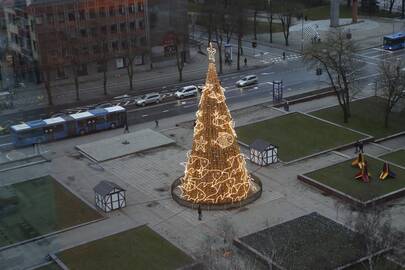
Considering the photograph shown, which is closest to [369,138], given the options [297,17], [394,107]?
[394,107]

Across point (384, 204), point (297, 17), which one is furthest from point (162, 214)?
point (297, 17)

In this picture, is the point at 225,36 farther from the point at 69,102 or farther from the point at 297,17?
the point at 69,102

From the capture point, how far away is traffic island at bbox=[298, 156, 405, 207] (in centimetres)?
5531

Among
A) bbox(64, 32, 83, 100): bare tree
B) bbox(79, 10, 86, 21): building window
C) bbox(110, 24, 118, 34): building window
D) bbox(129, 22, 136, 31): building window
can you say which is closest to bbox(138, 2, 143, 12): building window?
bbox(129, 22, 136, 31): building window

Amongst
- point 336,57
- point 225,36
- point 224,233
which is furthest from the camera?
point 225,36

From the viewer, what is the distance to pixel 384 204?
55062 mm

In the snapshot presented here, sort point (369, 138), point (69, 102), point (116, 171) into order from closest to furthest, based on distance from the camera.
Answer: point (116, 171)
point (369, 138)
point (69, 102)

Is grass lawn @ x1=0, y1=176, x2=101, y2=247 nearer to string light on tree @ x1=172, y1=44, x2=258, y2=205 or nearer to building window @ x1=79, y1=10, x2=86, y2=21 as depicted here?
string light on tree @ x1=172, y1=44, x2=258, y2=205

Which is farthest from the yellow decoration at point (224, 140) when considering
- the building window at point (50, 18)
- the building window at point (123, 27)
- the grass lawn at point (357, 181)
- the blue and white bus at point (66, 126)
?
the building window at point (123, 27)

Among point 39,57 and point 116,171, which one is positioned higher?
point 39,57

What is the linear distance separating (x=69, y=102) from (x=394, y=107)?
125ft

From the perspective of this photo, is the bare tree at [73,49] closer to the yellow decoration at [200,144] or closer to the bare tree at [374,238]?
the yellow decoration at [200,144]

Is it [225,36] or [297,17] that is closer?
[225,36]

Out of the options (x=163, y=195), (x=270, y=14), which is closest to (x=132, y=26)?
(x=270, y=14)
